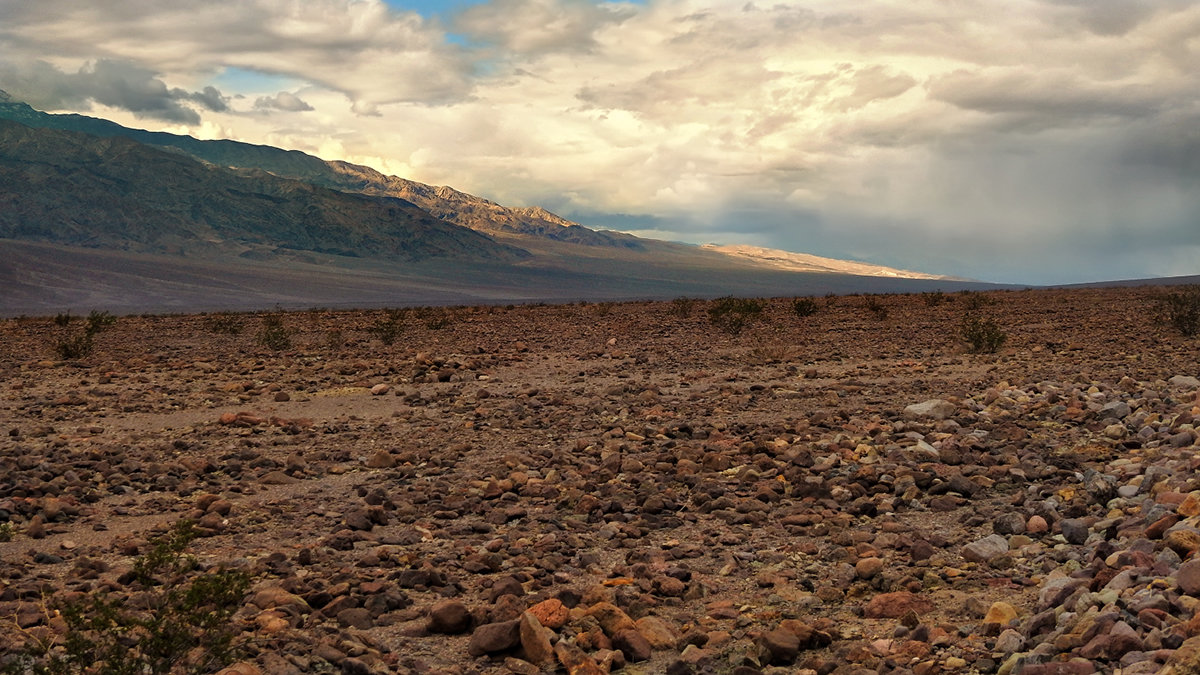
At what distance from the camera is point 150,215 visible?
174250 mm

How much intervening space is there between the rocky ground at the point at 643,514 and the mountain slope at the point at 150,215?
165 m

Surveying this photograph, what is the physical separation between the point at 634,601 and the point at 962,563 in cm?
234

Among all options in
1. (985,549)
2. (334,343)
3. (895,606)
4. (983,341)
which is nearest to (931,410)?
(985,549)

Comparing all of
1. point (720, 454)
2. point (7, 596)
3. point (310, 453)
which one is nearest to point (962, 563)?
point (720, 454)

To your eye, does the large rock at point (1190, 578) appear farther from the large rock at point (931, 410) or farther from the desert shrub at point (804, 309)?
the desert shrub at point (804, 309)

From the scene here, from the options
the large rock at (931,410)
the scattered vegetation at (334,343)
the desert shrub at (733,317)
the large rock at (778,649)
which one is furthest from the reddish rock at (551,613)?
the desert shrub at (733,317)

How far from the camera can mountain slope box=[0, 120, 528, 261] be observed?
16412cm

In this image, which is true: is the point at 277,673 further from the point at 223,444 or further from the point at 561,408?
the point at 561,408

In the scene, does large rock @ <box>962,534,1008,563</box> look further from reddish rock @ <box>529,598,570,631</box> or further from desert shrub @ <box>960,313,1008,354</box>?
desert shrub @ <box>960,313,1008,354</box>

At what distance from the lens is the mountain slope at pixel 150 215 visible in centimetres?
16412

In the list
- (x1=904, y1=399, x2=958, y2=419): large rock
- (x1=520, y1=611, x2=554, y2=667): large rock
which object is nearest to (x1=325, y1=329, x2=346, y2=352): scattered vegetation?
(x1=904, y1=399, x2=958, y2=419): large rock

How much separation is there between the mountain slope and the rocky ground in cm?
Result: 16546

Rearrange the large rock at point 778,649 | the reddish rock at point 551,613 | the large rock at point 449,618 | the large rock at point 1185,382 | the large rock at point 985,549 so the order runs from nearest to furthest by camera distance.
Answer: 1. the large rock at point 778,649
2. the reddish rock at point 551,613
3. the large rock at point 449,618
4. the large rock at point 985,549
5. the large rock at point 1185,382

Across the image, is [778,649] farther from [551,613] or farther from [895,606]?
[551,613]
